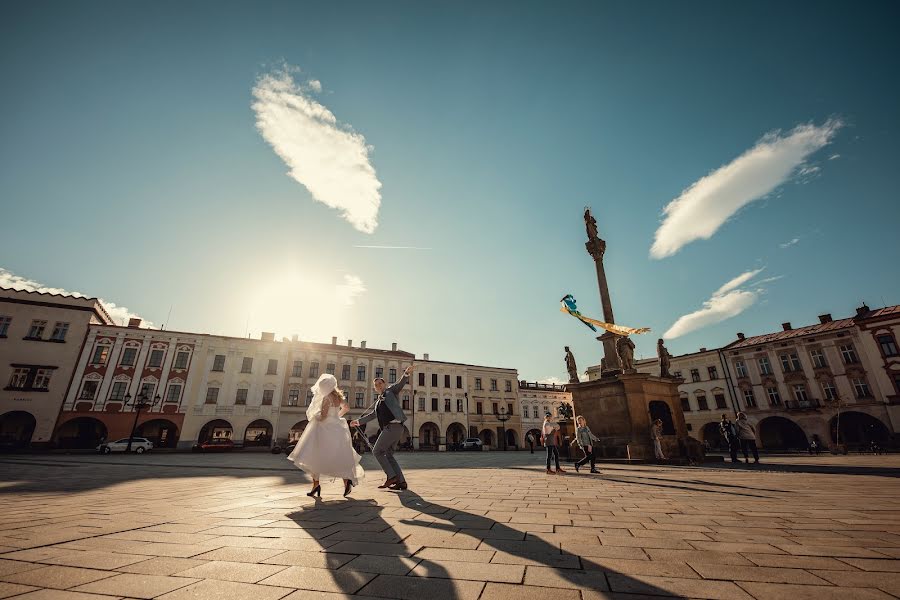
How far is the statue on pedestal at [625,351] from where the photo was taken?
1341 centimetres

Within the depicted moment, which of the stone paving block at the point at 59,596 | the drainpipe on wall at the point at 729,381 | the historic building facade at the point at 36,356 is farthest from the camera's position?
the drainpipe on wall at the point at 729,381

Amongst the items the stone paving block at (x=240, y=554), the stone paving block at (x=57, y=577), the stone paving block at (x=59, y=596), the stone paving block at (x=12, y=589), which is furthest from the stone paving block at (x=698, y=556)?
the stone paving block at (x=12, y=589)

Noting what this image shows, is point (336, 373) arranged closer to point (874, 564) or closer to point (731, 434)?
point (731, 434)

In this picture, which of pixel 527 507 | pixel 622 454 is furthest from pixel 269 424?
pixel 527 507

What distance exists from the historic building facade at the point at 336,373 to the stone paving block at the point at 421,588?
105 feet

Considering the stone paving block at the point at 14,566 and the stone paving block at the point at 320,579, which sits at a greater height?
the stone paving block at the point at 14,566

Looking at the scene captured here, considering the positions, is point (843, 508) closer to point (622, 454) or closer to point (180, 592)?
point (180, 592)

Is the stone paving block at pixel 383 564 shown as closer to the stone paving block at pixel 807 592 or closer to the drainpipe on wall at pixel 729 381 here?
the stone paving block at pixel 807 592

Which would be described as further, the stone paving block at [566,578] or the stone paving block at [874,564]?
the stone paving block at [874,564]

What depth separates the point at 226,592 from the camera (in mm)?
1929

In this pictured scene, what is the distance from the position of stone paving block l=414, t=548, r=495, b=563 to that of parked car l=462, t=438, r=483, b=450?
121ft

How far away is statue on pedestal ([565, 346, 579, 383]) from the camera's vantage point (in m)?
14.4

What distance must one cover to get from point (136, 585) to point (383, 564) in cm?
132

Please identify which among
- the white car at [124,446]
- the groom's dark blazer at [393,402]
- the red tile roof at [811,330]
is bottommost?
the white car at [124,446]
